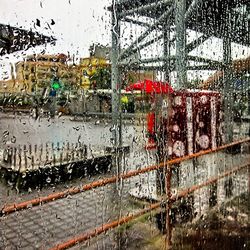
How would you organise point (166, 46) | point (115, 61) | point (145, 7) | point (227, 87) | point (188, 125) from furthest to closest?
point (227, 87) < point (115, 61) < point (166, 46) < point (145, 7) < point (188, 125)

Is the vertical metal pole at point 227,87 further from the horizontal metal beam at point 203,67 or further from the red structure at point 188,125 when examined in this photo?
the red structure at point 188,125

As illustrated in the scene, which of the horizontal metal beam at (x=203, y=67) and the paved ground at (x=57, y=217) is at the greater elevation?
the horizontal metal beam at (x=203, y=67)

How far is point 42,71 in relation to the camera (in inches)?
188

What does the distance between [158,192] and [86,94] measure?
22.9ft

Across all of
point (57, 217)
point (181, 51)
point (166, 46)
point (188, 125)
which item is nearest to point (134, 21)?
point (166, 46)

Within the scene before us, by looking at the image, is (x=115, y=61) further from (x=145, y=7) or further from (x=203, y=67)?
(x=203, y=67)

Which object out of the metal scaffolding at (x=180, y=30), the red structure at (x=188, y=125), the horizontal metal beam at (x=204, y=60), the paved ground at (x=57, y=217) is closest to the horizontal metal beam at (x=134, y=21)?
the metal scaffolding at (x=180, y=30)

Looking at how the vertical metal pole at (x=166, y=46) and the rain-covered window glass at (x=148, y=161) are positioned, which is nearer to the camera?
the rain-covered window glass at (x=148, y=161)

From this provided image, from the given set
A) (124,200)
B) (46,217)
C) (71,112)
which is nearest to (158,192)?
(124,200)

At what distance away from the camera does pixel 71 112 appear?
1037 cm

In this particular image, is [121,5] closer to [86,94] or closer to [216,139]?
[216,139]

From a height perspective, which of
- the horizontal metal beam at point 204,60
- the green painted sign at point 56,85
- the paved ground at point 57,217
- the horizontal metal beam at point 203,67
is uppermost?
the horizontal metal beam at point 204,60

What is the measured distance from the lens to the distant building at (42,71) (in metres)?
4.02

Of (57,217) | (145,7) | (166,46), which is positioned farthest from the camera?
(166,46)
